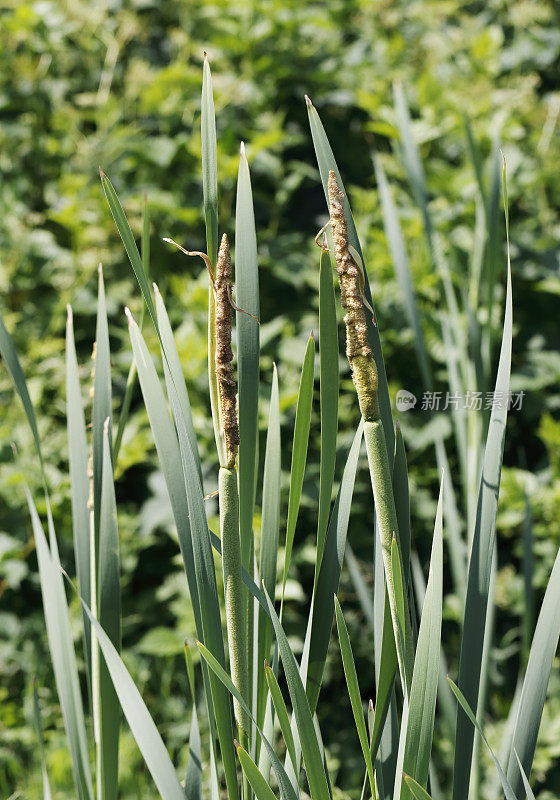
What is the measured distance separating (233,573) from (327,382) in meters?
0.14

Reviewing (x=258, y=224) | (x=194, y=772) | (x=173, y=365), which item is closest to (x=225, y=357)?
(x=173, y=365)

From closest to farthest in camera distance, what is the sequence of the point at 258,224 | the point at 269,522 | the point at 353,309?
the point at 353,309, the point at 269,522, the point at 258,224

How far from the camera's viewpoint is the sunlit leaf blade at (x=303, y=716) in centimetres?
46

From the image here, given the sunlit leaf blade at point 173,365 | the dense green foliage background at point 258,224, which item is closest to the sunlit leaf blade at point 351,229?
the sunlit leaf blade at point 173,365

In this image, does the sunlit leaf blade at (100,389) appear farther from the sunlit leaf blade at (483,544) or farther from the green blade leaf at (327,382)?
the sunlit leaf blade at (483,544)

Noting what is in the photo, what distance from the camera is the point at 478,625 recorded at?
0.52m

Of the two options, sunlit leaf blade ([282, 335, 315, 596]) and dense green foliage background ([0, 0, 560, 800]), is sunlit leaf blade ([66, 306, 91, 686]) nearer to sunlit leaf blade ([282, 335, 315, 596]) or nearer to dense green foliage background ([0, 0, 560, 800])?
sunlit leaf blade ([282, 335, 315, 596])

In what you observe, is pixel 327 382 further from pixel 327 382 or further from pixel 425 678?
pixel 425 678

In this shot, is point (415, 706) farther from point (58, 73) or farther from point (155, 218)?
point (58, 73)

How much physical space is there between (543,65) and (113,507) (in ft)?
6.33

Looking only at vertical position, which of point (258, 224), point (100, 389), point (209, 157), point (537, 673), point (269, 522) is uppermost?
point (258, 224)

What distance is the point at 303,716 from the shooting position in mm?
466

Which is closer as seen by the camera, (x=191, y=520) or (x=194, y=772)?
(x=191, y=520)

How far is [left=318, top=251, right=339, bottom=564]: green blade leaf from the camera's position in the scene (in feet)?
1.54
